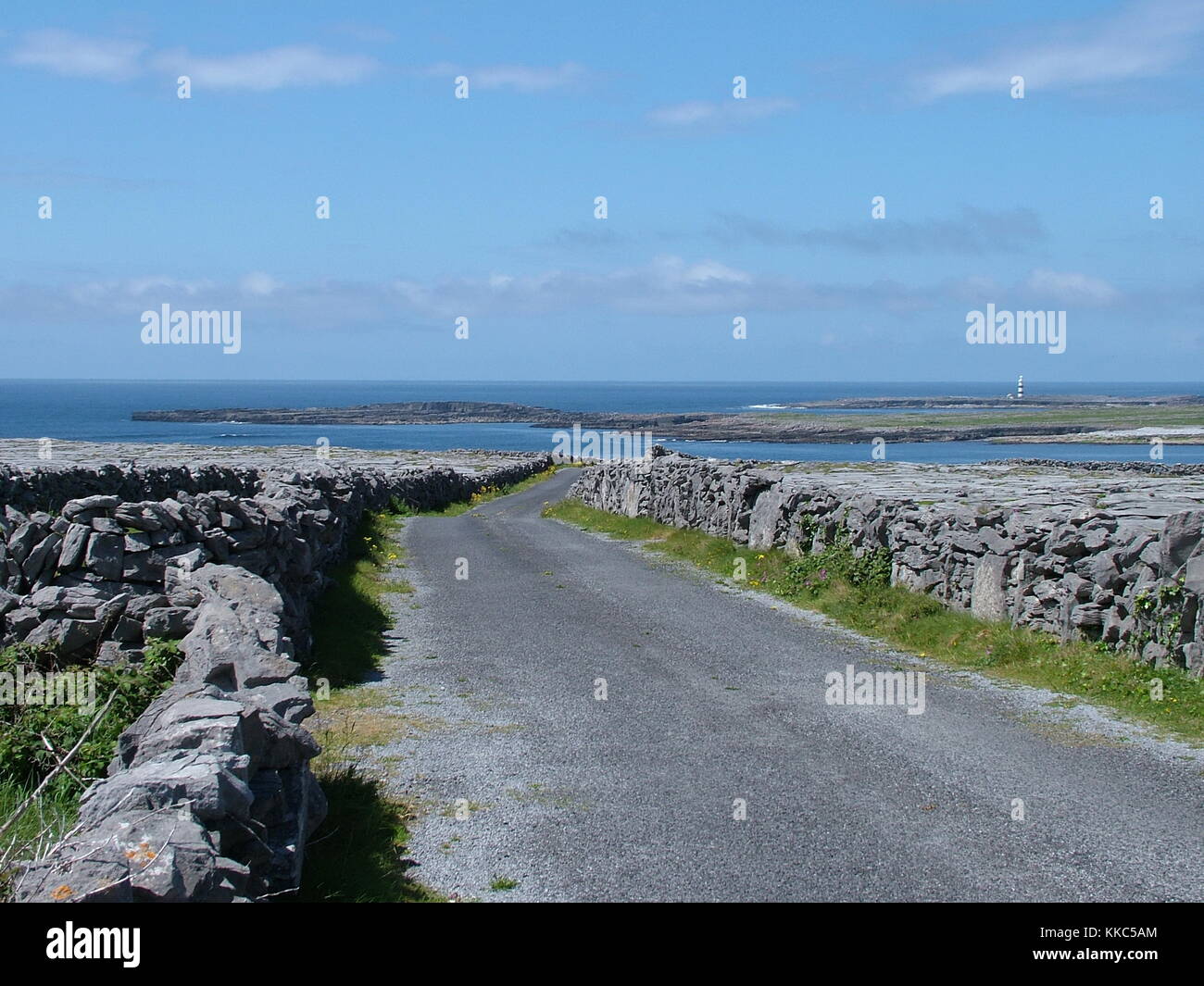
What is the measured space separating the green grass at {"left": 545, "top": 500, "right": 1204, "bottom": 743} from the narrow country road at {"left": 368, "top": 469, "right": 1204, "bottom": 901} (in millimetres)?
522

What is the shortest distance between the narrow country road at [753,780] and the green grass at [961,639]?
20.6 inches

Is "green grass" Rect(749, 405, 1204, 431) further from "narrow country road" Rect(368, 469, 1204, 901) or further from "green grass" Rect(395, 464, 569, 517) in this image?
"narrow country road" Rect(368, 469, 1204, 901)

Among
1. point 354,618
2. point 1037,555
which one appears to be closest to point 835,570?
point 1037,555

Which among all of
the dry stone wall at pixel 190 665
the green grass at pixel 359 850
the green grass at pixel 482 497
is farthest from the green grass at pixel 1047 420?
the green grass at pixel 359 850

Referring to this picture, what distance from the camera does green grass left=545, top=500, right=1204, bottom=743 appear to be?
35.3ft

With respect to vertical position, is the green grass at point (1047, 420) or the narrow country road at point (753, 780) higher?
the green grass at point (1047, 420)

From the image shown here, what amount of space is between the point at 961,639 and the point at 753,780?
6.51 meters

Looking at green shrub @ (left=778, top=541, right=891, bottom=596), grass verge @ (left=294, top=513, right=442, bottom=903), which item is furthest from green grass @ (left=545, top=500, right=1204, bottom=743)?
grass verge @ (left=294, top=513, right=442, bottom=903)

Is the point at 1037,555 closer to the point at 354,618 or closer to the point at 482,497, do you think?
the point at 354,618

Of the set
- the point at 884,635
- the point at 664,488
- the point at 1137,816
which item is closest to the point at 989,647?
the point at 884,635

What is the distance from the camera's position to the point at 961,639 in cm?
1413

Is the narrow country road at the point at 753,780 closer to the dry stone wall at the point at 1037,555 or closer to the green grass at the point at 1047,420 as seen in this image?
the dry stone wall at the point at 1037,555

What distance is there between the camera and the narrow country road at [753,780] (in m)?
6.76
